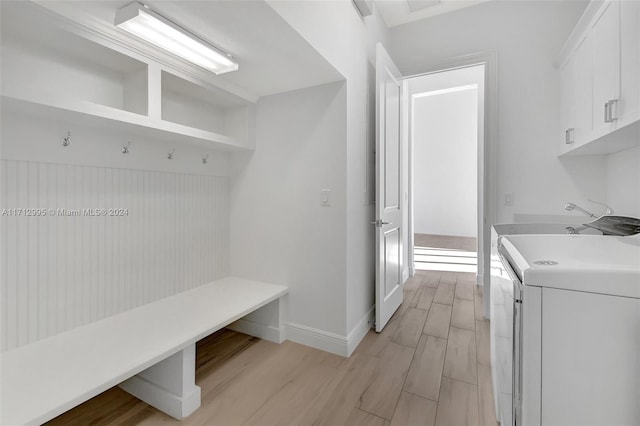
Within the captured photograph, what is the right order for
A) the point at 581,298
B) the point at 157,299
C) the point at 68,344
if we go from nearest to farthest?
the point at 581,298
the point at 68,344
the point at 157,299

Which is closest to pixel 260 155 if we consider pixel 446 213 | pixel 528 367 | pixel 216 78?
pixel 216 78

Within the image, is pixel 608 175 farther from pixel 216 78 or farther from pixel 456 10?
pixel 216 78

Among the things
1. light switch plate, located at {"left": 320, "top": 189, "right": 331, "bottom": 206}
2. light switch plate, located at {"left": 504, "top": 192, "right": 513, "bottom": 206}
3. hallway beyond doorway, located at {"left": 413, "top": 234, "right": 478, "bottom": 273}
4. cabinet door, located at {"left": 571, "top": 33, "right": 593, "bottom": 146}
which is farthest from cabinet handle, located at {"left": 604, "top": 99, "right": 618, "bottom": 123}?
hallway beyond doorway, located at {"left": 413, "top": 234, "right": 478, "bottom": 273}

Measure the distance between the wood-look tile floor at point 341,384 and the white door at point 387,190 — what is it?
1.16 ft

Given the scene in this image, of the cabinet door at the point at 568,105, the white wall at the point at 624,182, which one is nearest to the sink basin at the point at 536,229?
the white wall at the point at 624,182

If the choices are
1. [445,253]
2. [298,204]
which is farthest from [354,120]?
[445,253]

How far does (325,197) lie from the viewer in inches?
86.7

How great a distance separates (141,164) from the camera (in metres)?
1.99

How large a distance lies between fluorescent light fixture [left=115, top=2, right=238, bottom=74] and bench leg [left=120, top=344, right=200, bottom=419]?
165 cm

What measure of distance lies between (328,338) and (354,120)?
5.54 ft

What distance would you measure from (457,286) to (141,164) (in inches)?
146

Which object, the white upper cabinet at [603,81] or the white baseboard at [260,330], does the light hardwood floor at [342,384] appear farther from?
the white upper cabinet at [603,81]

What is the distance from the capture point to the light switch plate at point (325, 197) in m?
2.19

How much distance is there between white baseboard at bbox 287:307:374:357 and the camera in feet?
7.02
